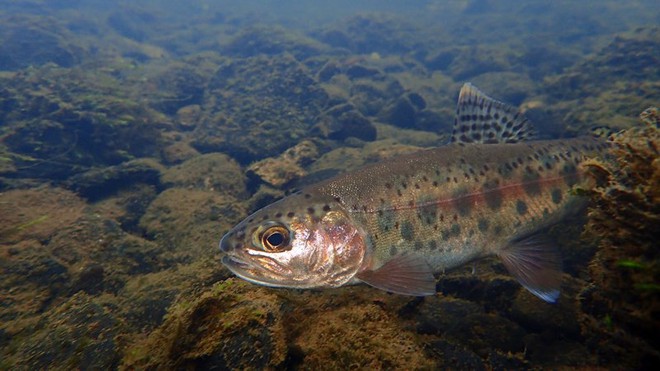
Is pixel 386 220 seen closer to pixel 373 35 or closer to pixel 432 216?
pixel 432 216

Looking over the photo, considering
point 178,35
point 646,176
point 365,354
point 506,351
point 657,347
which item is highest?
point 646,176

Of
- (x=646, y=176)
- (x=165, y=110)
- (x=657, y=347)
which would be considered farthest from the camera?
(x=165, y=110)

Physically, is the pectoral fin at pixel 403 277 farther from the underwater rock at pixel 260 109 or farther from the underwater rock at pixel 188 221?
the underwater rock at pixel 260 109

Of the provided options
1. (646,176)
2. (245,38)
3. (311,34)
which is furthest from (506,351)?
(311,34)

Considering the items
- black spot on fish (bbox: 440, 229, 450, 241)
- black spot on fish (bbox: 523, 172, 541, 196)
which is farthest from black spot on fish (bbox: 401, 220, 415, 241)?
black spot on fish (bbox: 523, 172, 541, 196)

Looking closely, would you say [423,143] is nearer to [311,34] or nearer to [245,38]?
[245,38]

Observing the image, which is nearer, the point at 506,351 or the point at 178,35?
the point at 506,351

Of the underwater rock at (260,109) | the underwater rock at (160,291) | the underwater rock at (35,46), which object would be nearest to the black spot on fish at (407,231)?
the underwater rock at (160,291)
